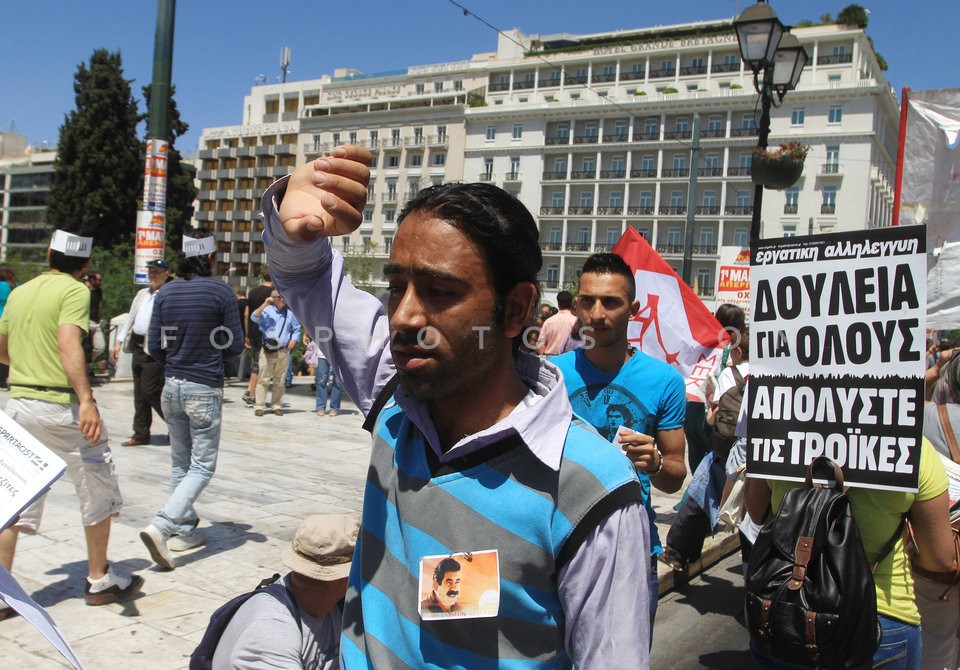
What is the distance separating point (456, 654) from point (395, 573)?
0.64ft

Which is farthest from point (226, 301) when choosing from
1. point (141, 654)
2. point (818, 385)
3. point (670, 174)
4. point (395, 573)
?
point (670, 174)

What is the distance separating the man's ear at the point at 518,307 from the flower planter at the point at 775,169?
22.9ft

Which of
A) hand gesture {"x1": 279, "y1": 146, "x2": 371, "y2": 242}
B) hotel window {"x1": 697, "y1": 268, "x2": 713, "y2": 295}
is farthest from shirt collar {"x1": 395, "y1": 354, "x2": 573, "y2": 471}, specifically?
hotel window {"x1": 697, "y1": 268, "x2": 713, "y2": 295}

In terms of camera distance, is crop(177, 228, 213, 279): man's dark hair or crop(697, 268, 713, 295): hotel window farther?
crop(697, 268, 713, 295): hotel window

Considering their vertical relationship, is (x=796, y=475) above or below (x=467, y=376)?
below

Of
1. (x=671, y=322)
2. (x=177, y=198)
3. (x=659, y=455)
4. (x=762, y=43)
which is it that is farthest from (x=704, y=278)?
(x=659, y=455)

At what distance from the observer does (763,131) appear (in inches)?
314

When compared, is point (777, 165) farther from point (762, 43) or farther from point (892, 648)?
point (892, 648)

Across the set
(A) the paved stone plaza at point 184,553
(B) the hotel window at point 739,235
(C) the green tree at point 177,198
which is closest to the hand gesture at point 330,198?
(A) the paved stone plaza at point 184,553

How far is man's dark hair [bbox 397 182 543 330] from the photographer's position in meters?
1.53

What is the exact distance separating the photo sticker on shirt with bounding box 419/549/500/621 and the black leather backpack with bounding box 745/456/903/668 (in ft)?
5.35

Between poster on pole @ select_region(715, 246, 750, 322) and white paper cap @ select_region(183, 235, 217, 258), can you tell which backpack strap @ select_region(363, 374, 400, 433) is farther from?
poster on pole @ select_region(715, 246, 750, 322)

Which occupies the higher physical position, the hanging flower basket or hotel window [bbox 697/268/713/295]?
hotel window [bbox 697/268/713/295]

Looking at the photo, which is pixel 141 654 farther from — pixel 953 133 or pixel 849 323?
pixel 953 133
